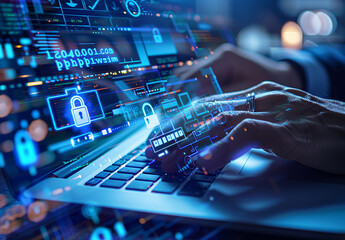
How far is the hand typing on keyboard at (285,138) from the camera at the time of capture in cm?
50

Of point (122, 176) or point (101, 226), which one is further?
point (122, 176)

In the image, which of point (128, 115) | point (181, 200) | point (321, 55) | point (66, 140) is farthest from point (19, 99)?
point (321, 55)

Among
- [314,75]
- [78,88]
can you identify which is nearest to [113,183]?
[78,88]

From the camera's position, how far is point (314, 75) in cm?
120

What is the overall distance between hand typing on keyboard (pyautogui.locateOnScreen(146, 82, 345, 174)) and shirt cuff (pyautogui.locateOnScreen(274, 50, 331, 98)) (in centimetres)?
65

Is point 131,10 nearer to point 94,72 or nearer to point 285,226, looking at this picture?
point 94,72

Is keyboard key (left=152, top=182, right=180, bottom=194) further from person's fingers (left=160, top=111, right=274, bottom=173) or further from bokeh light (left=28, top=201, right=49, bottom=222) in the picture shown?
bokeh light (left=28, top=201, right=49, bottom=222)

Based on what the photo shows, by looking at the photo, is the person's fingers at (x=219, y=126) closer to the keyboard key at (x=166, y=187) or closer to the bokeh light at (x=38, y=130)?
the keyboard key at (x=166, y=187)

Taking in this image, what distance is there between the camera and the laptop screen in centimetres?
49

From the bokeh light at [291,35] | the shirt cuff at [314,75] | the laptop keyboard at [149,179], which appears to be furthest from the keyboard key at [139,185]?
the bokeh light at [291,35]

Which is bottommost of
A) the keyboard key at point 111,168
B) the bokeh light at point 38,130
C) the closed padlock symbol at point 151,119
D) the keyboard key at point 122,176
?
the keyboard key at point 122,176

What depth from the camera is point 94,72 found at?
0.60 m

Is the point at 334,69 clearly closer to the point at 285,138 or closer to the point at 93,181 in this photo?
the point at 285,138

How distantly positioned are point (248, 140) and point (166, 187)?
21 centimetres
